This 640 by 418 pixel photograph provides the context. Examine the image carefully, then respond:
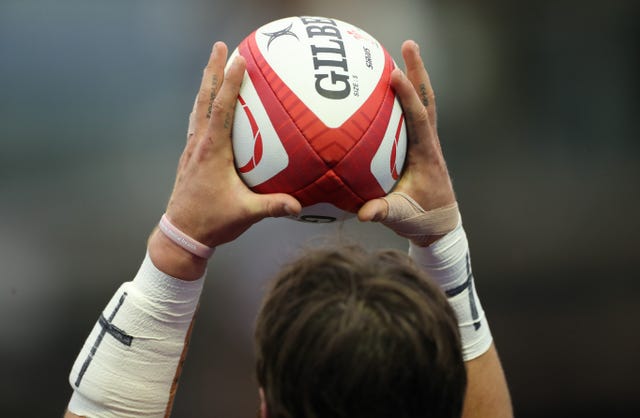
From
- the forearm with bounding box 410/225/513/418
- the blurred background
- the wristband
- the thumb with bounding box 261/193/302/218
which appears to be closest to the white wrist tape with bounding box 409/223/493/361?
the forearm with bounding box 410/225/513/418

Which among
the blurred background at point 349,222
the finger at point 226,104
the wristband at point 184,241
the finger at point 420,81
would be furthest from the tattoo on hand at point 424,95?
the blurred background at point 349,222

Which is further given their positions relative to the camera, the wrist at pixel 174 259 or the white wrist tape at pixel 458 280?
the white wrist tape at pixel 458 280

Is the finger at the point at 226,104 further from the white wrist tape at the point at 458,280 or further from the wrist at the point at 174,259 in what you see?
the white wrist tape at the point at 458,280

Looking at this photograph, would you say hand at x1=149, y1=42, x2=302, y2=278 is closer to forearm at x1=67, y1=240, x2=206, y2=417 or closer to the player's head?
forearm at x1=67, y1=240, x2=206, y2=417

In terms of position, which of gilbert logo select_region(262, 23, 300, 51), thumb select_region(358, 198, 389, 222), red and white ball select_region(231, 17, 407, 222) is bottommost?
thumb select_region(358, 198, 389, 222)

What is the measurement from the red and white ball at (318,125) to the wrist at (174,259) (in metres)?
0.14

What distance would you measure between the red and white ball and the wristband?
0.13m

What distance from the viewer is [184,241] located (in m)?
0.81

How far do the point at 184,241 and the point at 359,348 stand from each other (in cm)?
36

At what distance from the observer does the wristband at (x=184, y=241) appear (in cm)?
81

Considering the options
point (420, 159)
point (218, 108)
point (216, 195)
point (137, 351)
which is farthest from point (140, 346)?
point (420, 159)

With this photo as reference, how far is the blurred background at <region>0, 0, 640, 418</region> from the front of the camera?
2.74m

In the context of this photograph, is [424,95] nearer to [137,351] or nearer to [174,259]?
[174,259]

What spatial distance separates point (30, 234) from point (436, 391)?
2831mm
